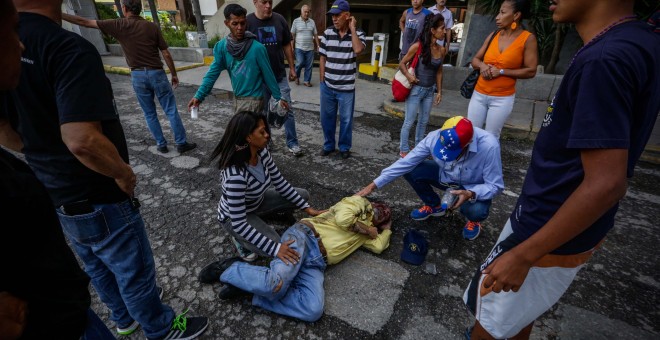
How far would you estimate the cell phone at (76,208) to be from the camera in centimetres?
149

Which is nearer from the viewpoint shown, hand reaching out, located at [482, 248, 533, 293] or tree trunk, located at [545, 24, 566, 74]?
hand reaching out, located at [482, 248, 533, 293]

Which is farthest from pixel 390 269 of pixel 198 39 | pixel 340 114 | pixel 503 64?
pixel 198 39

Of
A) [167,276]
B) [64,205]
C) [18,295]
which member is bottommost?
[167,276]

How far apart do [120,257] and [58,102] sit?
79 centimetres

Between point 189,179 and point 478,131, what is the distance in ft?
10.5

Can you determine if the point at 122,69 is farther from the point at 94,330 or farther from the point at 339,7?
the point at 94,330

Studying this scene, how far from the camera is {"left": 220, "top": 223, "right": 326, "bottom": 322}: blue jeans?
2.05 meters

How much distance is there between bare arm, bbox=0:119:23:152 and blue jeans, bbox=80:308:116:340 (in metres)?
0.97

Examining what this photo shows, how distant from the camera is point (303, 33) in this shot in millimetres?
7785

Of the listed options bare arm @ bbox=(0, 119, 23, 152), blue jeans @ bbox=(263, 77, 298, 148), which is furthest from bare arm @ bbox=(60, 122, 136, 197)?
blue jeans @ bbox=(263, 77, 298, 148)

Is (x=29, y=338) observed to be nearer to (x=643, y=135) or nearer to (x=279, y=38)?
(x=643, y=135)

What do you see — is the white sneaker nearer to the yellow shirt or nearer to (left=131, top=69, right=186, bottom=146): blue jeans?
(left=131, top=69, right=186, bottom=146): blue jeans

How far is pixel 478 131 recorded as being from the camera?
101 inches

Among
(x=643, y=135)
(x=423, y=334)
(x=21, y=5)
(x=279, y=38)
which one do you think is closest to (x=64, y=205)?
(x=21, y=5)
